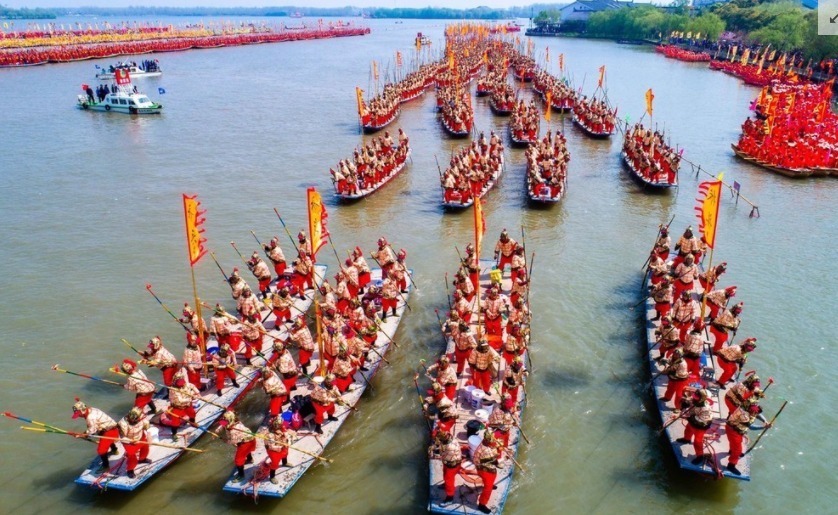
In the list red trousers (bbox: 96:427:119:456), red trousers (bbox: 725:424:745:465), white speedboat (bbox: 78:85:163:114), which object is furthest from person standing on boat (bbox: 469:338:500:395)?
white speedboat (bbox: 78:85:163:114)

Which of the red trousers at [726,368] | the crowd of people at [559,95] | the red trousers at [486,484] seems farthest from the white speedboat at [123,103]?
the red trousers at [726,368]

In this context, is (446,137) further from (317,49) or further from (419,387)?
(317,49)

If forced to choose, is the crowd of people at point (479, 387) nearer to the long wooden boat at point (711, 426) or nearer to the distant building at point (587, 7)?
the long wooden boat at point (711, 426)

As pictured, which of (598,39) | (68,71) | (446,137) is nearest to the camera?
(446,137)

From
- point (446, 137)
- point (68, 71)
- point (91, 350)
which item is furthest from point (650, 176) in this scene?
point (68, 71)

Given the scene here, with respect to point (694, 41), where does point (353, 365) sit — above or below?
below

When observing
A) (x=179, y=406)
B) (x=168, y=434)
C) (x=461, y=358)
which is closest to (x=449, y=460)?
(x=461, y=358)

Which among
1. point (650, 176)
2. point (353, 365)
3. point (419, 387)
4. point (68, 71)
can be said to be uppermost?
point (68, 71)
